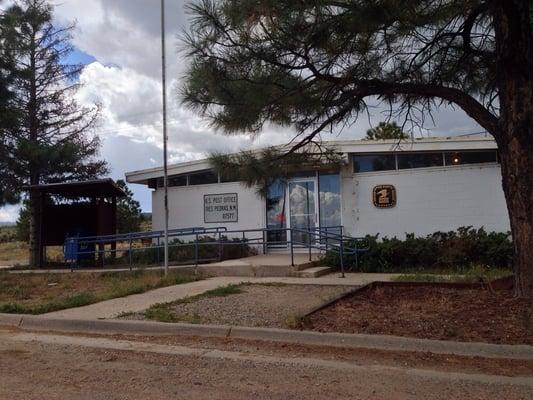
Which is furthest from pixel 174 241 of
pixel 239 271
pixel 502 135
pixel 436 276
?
pixel 502 135

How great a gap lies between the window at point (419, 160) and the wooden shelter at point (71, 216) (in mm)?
8919

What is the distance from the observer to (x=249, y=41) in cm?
811

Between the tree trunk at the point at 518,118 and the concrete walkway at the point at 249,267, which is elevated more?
the tree trunk at the point at 518,118

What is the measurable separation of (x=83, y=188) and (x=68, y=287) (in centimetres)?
581

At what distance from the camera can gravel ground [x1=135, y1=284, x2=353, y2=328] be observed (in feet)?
27.6

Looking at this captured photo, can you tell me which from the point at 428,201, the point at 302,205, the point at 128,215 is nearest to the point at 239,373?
the point at 428,201

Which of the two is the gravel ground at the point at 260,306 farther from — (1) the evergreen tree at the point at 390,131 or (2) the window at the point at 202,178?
(2) the window at the point at 202,178

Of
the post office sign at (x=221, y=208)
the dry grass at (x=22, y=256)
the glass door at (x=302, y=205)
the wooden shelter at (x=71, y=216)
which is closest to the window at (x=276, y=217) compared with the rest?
the glass door at (x=302, y=205)

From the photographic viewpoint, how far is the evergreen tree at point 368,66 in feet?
23.5

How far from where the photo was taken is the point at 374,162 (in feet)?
57.6

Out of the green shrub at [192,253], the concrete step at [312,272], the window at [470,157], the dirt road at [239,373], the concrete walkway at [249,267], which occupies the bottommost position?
the dirt road at [239,373]

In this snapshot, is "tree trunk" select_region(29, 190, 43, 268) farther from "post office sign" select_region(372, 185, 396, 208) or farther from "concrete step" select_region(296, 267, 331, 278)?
"post office sign" select_region(372, 185, 396, 208)

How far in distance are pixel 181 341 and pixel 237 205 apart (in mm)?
11855

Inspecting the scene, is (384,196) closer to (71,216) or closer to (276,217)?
(276,217)
